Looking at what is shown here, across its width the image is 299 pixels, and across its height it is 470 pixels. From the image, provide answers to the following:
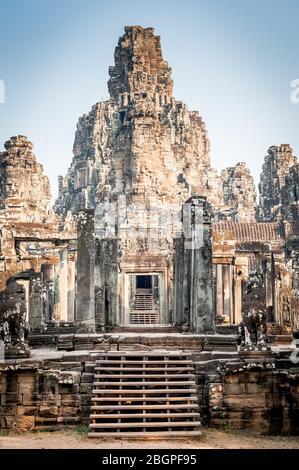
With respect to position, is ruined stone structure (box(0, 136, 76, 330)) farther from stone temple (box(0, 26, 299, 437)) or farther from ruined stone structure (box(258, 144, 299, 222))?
ruined stone structure (box(258, 144, 299, 222))

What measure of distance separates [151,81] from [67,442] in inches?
1997

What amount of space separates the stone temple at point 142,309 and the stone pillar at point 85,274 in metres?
0.03

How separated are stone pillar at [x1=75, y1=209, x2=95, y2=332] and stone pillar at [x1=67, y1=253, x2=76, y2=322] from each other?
8.80m

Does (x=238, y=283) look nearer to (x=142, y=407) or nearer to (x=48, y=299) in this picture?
(x=48, y=299)

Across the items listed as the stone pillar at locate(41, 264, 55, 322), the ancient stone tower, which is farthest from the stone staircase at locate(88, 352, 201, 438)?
the stone pillar at locate(41, 264, 55, 322)

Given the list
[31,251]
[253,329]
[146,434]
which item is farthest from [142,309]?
[146,434]

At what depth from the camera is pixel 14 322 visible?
35.5ft

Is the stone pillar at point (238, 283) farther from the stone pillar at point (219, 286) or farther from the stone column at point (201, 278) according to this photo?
the stone column at point (201, 278)

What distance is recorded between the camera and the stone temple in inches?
383

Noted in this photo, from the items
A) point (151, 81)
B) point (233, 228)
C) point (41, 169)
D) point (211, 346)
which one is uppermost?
point (151, 81)

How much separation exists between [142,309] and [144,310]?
106 cm

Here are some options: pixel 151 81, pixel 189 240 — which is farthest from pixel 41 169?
pixel 189 240

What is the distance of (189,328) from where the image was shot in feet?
47.5
